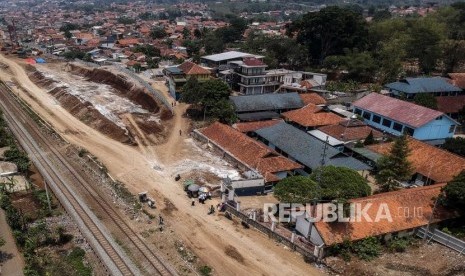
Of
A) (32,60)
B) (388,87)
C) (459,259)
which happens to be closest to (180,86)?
(388,87)

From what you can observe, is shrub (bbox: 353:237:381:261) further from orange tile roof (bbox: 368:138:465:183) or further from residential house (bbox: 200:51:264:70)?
residential house (bbox: 200:51:264:70)

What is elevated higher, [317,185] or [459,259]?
[317,185]

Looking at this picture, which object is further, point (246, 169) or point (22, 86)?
point (22, 86)

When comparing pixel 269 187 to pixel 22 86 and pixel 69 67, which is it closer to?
pixel 22 86

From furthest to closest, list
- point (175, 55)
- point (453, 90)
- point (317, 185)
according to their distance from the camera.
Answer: point (175, 55)
point (453, 90)
point (317, 185)
